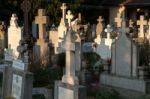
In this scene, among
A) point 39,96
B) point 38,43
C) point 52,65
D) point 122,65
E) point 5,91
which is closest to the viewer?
point 5,91

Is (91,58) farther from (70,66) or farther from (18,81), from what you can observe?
(70,66)

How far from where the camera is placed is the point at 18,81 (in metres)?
9.77

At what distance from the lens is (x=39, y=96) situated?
36.8ft

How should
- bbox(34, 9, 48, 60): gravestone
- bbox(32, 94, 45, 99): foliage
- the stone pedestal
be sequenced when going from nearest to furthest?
1. the stone pedestal
2. bbox(32, 94, 45, 99): foliage
3. bbox(34, 9, 48, 60): gravestone

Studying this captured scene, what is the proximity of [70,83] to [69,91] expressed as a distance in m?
0.15

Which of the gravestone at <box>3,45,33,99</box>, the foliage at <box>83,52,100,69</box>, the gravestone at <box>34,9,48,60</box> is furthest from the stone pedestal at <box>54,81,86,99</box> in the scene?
the gravestone at <box>34,9,48,60</box>

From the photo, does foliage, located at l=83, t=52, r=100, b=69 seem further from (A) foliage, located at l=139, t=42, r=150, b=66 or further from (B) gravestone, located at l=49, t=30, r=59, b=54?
(A) foliage, located at l=139, t=42, r=150, b=66

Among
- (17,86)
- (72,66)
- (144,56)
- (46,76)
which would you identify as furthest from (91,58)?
(72,66)

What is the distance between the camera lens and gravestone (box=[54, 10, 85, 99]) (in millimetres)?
8656

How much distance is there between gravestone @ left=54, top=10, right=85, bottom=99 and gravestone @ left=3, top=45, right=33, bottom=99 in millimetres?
631

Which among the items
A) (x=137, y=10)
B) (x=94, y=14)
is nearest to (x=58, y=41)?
(x=94, y=14)

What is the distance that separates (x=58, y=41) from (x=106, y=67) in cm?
506

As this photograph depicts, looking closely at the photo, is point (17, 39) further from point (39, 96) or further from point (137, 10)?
point (137, 10)

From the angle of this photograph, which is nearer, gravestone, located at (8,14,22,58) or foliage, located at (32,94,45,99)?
foliage, located at (32,94,45,99)
